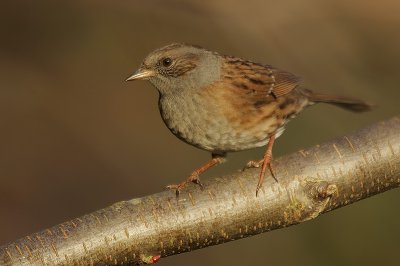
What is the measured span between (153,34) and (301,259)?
13.6 ft

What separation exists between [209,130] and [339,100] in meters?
1.47

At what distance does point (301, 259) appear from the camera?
7.23 m

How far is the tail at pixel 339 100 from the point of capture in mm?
5504

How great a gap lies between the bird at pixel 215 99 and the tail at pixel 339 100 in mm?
325

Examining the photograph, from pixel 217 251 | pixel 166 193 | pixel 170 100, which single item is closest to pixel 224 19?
pixel 217 251

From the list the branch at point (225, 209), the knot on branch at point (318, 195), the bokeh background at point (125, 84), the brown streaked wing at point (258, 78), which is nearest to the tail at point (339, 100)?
the brown streaked wing at point (258, 78)

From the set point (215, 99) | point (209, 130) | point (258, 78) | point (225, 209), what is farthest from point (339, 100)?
point (225, 209)

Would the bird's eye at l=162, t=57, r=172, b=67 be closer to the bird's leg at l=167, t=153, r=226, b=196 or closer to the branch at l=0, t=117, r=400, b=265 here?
the bird's leg at l=167, t=153, r=226, b=196

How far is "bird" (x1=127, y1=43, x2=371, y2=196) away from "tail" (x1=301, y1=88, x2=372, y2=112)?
1.07 ft

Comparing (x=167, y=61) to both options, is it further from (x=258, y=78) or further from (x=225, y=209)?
(x=225, y=209)

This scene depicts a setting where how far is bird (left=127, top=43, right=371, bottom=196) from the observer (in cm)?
461

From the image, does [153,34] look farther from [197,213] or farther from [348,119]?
[197,213]

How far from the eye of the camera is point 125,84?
33.2 feet

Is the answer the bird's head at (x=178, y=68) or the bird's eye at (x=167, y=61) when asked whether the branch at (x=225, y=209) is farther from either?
the bird's eye at (x=167, y=61)
